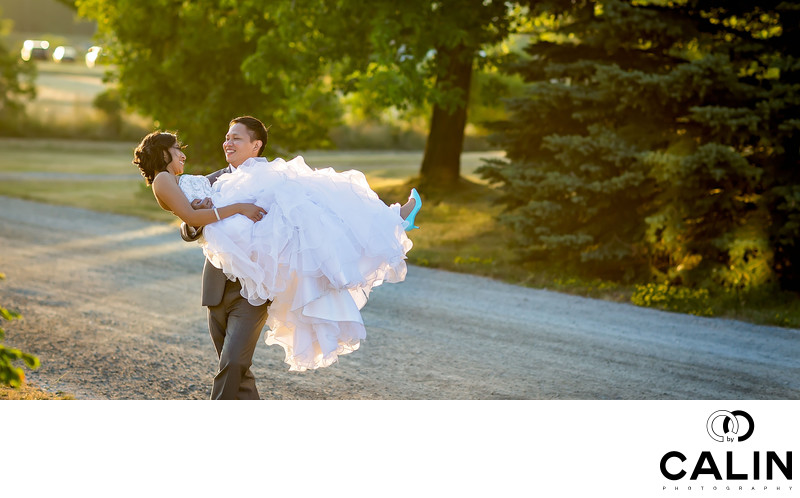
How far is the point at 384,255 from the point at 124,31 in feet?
57.0

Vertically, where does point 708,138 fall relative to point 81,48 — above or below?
below

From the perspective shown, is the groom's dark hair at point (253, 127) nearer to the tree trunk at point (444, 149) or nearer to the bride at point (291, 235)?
the bride at point (291, 235)

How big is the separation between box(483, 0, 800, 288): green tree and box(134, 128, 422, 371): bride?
736 centimetres

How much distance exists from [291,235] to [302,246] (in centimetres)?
9

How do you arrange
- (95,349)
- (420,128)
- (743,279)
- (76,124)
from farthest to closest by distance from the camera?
(420,128), (76,124), (743,279), (95,349)

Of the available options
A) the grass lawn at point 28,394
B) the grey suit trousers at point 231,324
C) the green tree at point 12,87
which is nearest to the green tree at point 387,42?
the grass lawn at point 28,394

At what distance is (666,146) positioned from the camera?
1246 centimetres

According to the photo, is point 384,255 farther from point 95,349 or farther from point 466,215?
point 466,215

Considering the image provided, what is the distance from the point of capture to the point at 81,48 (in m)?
67.8

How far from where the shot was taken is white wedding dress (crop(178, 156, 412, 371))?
509 cm

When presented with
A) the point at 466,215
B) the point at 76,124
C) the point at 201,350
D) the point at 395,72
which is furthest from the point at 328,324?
the point at 76,124

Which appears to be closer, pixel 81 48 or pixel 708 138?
pixel 708 138
